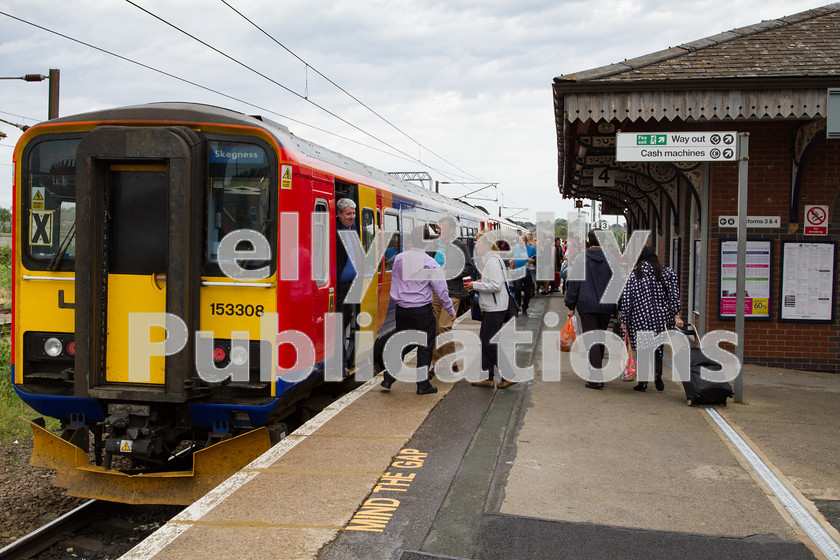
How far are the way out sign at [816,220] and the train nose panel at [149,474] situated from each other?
23.5 feet

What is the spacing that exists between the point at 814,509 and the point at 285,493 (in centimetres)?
307

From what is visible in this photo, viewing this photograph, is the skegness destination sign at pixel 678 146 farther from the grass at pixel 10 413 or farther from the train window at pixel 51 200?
the grass at pixel 10 413

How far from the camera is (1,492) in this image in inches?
257

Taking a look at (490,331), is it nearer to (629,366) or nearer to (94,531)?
(629,366)

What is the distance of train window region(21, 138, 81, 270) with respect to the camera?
18.8 feet

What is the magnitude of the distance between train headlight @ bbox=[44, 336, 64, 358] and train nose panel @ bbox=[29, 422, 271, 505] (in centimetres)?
55

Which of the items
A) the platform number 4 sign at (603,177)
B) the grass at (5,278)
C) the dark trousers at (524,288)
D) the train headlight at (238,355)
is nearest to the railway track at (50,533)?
the train headlight at (238,355)

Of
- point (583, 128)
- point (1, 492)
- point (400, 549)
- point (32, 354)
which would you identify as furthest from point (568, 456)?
point (583, 128)

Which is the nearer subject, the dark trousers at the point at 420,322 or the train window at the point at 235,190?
the train window at the point at 235,190

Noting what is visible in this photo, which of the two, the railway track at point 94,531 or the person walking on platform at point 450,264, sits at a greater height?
the person walking on platform at point 450,264

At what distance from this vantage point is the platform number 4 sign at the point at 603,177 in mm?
14133

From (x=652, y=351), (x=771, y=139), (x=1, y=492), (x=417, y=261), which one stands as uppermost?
(x=771, y=139)

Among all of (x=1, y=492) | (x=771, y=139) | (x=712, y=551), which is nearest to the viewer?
(x=712, y=551)

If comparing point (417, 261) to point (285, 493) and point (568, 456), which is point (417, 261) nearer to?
point (568, 456)
